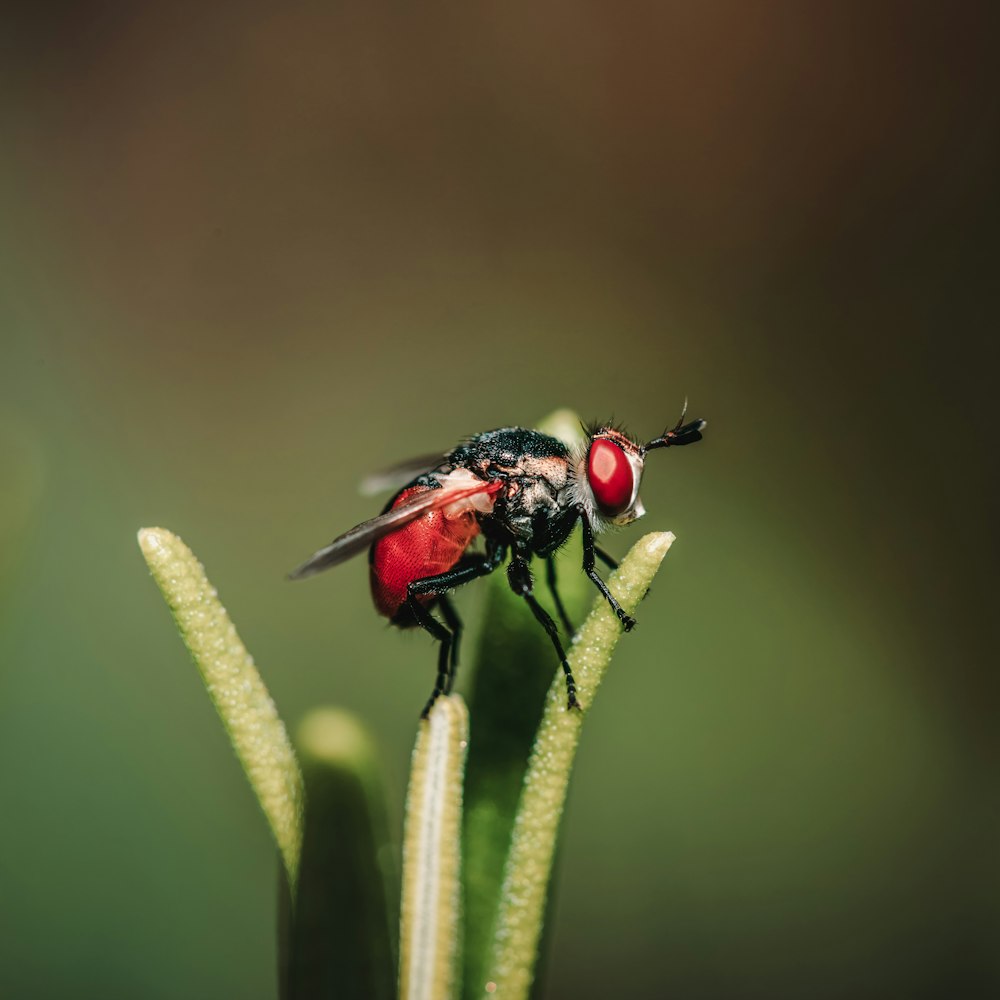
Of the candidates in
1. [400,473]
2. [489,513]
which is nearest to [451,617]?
[489,513]

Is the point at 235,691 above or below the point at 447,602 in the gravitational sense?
below

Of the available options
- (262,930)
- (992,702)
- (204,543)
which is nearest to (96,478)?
(204,543)

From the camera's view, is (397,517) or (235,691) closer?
(235,691)

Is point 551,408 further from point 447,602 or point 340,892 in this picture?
point 340,892

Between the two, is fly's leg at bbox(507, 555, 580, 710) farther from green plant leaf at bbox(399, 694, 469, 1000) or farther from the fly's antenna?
the fly's antenna

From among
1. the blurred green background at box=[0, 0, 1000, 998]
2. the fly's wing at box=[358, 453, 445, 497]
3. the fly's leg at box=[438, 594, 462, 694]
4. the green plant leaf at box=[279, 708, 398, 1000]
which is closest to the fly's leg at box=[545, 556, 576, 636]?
the fly's leg at box=[438, 594, 462, 694]

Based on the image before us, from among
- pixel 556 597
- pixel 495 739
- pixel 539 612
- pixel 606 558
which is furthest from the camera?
pixel 606 558

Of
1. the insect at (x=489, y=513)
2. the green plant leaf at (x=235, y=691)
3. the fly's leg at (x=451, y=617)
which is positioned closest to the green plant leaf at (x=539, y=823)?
the green plant leaf at (x=235, y=691)

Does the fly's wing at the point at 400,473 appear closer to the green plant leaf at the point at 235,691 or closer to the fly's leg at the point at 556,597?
the fly's leg at the point at 556,597
